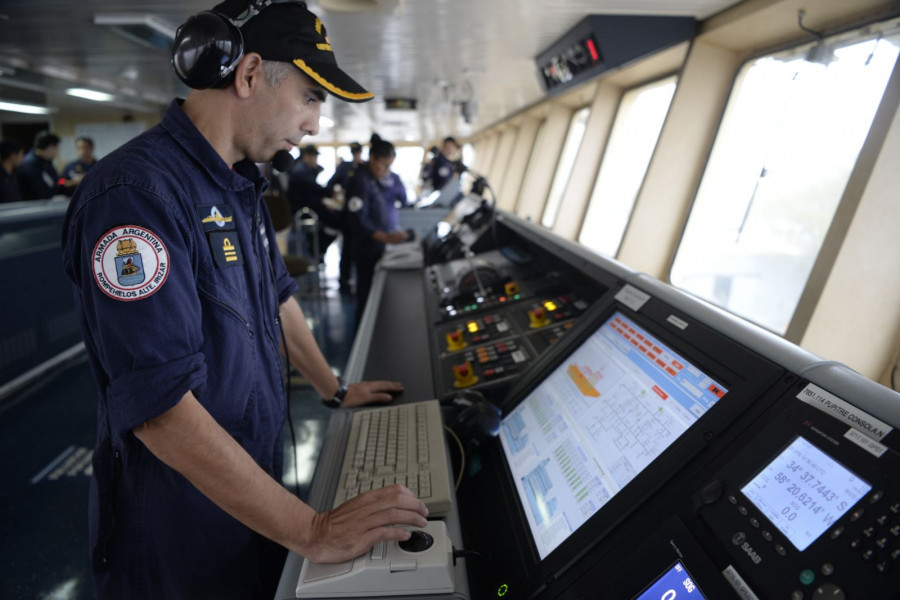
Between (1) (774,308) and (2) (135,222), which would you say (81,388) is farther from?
(1) (774,308)

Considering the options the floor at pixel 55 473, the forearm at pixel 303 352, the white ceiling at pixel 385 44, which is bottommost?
the floor at pixel 55 473

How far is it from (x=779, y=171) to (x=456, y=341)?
2.80m

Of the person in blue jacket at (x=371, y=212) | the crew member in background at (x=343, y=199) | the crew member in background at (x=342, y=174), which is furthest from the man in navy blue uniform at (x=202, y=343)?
the crew member in background at (x=342, y=174)

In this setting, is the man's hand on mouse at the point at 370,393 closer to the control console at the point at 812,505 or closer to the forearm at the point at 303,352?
the forearm at the point at 303,352

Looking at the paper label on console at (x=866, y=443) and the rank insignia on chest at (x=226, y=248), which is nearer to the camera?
the paper label on console at (x=866, y=443)

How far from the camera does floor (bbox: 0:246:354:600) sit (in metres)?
2.09

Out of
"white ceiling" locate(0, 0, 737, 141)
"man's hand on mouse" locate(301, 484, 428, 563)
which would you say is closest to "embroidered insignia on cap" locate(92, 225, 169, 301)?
"man's hand on mouse" locate(301, 484, 428, 563)

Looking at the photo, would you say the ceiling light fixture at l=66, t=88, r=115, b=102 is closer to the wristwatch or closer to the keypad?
the wristwatch

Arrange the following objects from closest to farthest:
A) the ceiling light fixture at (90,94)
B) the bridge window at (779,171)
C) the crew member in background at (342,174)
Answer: the bridge window at (779,171), the crew member in background at (342,174), the ceiling light fixture at (90,94)

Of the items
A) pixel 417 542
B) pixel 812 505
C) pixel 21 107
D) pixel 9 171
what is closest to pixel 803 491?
pixel 812 505

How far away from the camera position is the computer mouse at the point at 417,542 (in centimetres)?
81

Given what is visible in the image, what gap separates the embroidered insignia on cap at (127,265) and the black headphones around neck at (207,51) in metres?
0.30

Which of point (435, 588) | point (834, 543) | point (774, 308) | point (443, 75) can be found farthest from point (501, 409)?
point (443, 75)

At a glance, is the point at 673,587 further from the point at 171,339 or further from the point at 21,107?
the point at 21,107
